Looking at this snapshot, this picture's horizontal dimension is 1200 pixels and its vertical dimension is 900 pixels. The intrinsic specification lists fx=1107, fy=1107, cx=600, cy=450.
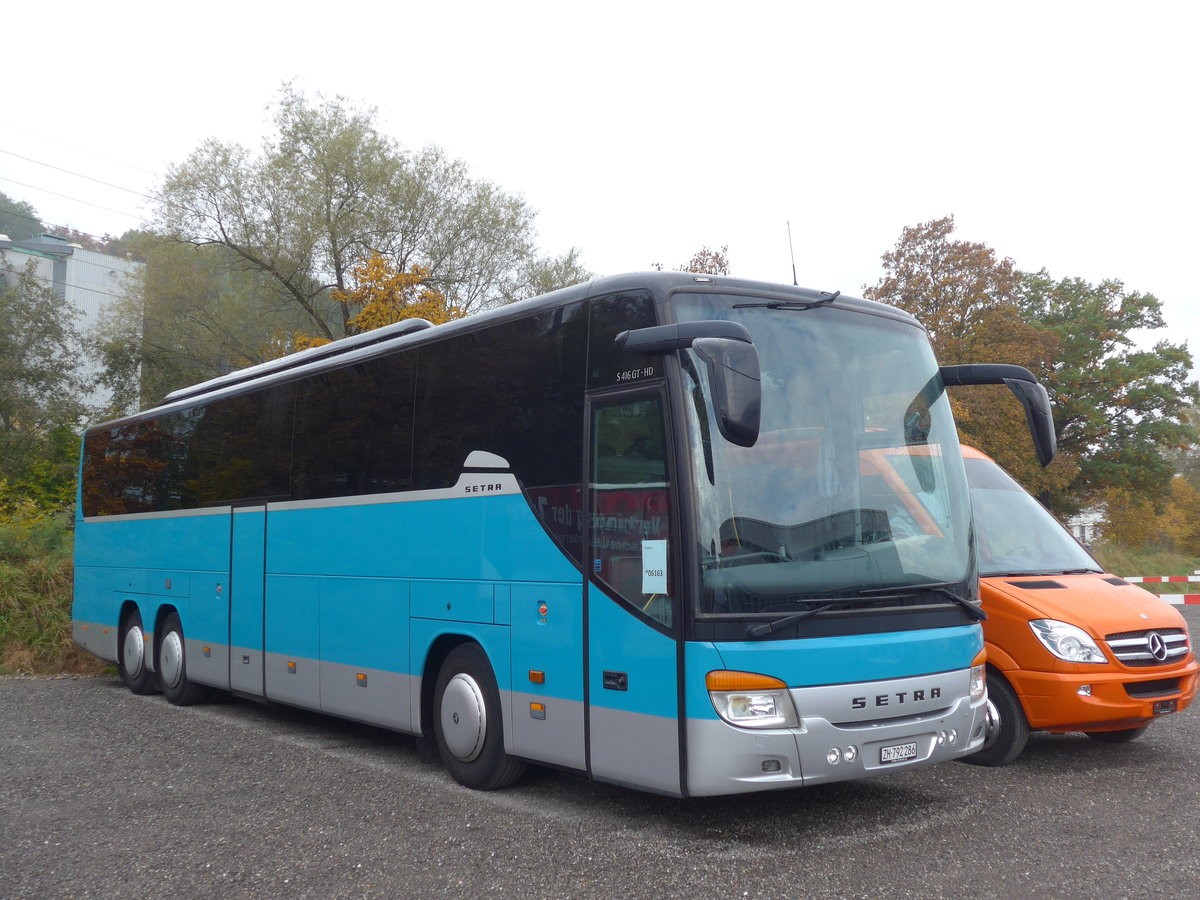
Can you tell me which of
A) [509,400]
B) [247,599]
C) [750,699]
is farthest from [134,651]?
[750,699]

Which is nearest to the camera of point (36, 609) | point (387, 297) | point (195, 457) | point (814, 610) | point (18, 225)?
point (814, 610)

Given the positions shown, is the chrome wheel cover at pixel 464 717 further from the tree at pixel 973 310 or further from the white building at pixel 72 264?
the white building at pixel 72 264

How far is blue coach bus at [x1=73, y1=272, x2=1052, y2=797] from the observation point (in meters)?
5.84

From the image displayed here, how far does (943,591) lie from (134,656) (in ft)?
34.0

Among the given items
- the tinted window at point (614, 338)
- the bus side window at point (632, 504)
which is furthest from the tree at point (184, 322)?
the bus side window at point (632, 504)

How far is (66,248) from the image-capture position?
6962 cm

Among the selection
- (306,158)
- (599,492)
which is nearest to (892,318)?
(599,492)

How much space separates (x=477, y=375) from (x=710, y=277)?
210cm

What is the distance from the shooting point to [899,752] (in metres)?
6.13

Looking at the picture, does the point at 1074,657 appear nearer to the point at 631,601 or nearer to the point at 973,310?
the point at 631,601

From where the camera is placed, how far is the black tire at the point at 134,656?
42.9ft

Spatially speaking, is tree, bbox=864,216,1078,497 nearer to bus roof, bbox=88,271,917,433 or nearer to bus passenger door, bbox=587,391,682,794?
bus roof, bbox=88,271,917,433

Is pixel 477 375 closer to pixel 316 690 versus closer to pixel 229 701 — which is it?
pixel 316 690

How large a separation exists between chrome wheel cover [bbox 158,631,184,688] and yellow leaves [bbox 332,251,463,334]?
15250 mm
